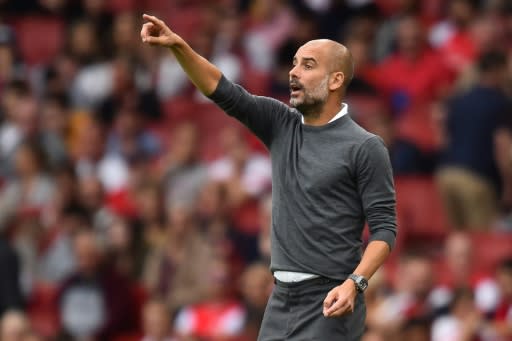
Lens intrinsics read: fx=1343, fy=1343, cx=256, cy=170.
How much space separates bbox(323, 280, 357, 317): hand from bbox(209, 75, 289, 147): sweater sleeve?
0.87m

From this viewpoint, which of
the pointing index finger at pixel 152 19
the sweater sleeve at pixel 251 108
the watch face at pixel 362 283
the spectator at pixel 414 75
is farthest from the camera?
the spectator at pixel 414 75

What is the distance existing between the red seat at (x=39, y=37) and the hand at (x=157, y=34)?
28.5 feet

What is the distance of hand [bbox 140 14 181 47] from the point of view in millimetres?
5430

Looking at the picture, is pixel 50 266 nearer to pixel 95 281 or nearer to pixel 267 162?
pixel 95 281

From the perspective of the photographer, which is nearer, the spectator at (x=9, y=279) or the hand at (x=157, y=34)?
the hand at (x=157, y=34)

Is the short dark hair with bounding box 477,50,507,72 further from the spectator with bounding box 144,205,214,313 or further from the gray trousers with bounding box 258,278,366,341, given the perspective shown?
the gray trousers with bounding box 258,278,366,341

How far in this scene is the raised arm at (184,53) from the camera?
5453 mm

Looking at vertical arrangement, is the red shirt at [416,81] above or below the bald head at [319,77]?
below

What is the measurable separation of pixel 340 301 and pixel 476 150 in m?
5.49

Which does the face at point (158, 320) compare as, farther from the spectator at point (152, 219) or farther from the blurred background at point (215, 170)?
the spectator at point (152, 219)

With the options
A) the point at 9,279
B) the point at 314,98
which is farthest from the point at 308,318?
the point at 9,279

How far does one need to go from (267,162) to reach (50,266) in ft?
6.68

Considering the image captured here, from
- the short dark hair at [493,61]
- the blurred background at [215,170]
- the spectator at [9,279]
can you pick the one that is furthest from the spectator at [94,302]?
the short dark hair at [493,61]

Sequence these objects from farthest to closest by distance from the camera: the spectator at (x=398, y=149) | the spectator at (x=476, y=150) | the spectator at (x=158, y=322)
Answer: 1. the spectator at (x=398, y=149)
2. the spectator at (x=476, y=150)
3. the spectator at (x=158, y=322)
